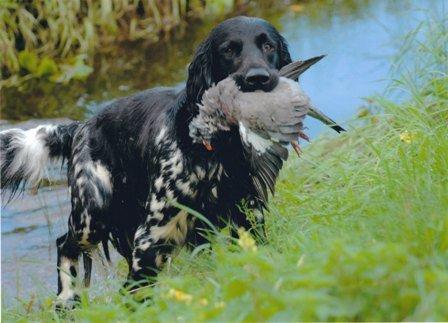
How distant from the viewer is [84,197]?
557 cm

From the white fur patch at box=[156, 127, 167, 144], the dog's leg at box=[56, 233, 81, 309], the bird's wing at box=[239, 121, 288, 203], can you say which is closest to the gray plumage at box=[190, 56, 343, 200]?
the bird's wing at box=[239, 121, 288, 203]

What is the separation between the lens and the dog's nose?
14.6 feet

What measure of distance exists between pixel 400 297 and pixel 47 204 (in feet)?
14.9

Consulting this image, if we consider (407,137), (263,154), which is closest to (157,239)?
(263,154)

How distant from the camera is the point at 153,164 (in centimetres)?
517

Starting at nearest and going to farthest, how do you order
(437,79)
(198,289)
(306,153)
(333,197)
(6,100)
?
(198,289)
(333,197)
(437,79)
(306,153)
(6,100)

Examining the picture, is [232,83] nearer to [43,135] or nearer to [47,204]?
[43,135]

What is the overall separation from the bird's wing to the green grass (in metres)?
0.26

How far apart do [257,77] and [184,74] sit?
4.90 meters

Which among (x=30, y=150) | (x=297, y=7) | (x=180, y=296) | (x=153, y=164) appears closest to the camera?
(x=180, y=296)

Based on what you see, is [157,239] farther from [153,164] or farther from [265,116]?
[265,116]

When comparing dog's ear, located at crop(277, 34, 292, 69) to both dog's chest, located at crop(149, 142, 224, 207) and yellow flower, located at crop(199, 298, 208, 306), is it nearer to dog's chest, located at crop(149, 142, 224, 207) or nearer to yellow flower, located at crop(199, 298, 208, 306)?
dog's chest, located at crop(149, 142, 224, 207)

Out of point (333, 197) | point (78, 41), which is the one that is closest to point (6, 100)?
point (78, 41)

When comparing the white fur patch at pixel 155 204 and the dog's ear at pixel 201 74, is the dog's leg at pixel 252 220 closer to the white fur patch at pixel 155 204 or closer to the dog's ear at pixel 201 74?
the white fur patch at pixel 155 204
